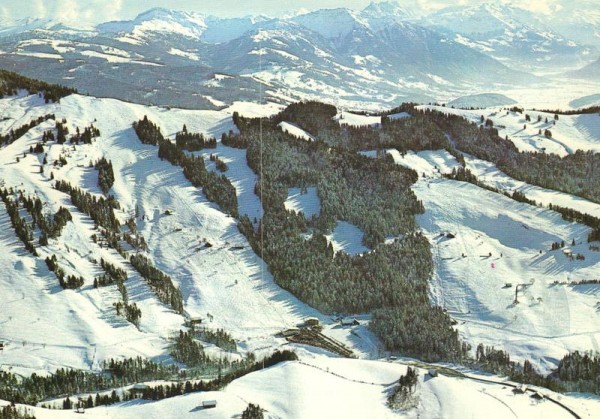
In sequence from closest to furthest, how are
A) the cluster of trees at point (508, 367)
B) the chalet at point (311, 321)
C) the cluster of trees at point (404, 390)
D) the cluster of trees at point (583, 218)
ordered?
the cluster of trees at point (404, 390), the cluster of trees at point (508, 367), the chalet at point (311, 321), the cluster of trees at point (583, 218)

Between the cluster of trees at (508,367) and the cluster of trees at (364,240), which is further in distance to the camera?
the cluster of trees at (364,240)

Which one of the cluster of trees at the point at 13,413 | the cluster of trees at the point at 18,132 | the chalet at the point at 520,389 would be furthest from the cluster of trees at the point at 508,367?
the cluster of trees at the point at 18,132

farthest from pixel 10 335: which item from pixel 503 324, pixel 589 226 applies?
pixel 589 226

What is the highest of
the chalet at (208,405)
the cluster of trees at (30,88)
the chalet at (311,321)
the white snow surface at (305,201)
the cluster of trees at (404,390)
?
the cluster of trees at (30,88)

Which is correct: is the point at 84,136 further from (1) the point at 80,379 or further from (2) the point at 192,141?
(1) the point at 80,379

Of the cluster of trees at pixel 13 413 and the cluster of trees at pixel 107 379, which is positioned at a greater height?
the cluster of trees at pixel 13 413

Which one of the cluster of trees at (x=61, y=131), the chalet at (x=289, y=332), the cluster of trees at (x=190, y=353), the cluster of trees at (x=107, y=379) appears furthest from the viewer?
the cluster of trees at (x=61, y=131)

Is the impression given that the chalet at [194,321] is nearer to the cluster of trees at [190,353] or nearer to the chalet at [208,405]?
the cluster of trees at [190,353]
